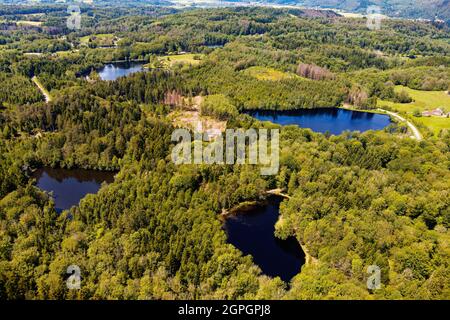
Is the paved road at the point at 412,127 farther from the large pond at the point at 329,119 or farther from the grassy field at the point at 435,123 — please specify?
the grassy field at the point at 435,123

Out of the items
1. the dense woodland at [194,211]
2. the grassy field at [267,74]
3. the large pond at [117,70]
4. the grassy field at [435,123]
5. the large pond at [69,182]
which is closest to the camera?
the dense woodland at [194,211]

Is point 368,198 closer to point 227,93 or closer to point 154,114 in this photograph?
point 154,114

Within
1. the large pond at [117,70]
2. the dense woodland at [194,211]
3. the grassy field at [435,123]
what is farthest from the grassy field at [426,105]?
the large pond at [117,70]

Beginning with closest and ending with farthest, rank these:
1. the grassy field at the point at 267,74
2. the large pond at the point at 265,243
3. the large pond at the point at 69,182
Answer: the large pond at the point at 265,243 → the large pond at the point at 69,182 → the grassy field at the point at 267,74

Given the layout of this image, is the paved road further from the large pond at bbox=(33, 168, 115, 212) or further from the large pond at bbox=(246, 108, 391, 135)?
the large pond at bbox=(33, 168, 115, 212)

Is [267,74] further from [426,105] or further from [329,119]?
[426,105]

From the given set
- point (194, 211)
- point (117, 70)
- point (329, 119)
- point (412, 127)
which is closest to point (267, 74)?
point (329, 119)

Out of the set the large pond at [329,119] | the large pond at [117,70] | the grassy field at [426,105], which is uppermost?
the large pond at [117,70]
